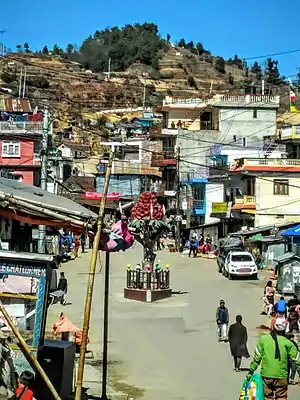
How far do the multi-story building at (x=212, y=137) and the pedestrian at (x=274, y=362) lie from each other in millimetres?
55990

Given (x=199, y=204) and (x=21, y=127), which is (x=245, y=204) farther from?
(x=21, y=127)

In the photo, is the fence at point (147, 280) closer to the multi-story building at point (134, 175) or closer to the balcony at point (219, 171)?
the balcony at point (219, 171)

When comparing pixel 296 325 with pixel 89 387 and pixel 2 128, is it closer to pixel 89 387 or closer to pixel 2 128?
pixel 89 387

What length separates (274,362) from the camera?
9.50 m

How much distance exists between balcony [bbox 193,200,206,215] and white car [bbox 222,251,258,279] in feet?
86.4

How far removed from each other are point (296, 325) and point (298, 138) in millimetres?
38868

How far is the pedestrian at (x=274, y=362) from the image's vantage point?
9.51m

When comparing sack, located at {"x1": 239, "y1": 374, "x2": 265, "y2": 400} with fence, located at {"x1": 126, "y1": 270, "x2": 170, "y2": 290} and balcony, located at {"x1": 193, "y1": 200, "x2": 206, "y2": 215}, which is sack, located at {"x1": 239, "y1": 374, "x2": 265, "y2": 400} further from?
balcony, located at {"x1": 193, "y1": 200, "x2": 206, "y2": 215}

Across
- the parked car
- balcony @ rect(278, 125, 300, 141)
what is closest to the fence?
the parked car

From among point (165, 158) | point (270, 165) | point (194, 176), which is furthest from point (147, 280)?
point (165, 158)

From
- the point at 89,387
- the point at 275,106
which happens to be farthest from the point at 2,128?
the point at 89,387

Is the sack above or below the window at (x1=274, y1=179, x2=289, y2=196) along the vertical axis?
below

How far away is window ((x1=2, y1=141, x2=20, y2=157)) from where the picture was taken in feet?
193

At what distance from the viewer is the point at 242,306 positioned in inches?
1117
